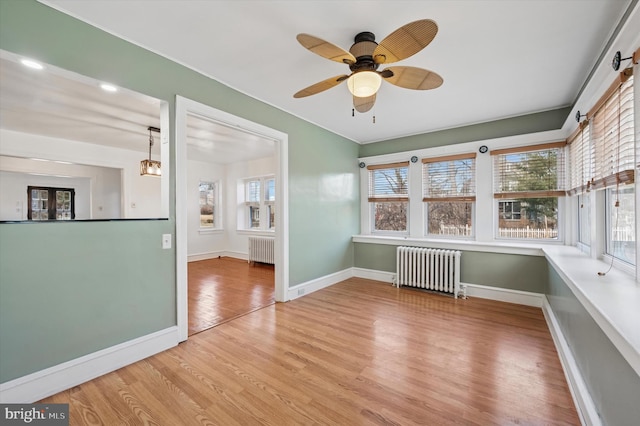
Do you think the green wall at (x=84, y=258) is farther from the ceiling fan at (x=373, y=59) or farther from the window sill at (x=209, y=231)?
the window sill at (x=209, y=231)

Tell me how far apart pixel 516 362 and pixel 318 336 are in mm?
1711

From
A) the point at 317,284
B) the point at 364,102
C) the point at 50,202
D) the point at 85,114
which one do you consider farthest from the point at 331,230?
the point at 50,202

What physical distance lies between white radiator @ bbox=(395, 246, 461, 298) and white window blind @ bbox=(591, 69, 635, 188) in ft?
6.40

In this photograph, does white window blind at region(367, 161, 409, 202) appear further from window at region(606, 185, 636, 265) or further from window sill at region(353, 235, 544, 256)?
window at region(606, 185, 636, 265)

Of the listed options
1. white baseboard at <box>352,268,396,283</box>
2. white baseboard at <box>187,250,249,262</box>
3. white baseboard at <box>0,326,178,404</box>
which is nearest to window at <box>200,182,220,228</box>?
white baseboard at <box>187,250,249,262</box>

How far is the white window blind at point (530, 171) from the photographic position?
3525 mm

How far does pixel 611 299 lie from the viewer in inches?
56.3

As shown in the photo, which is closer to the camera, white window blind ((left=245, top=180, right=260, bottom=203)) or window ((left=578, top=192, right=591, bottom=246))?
window ((left=578, top=192, right=591, bottom=246))

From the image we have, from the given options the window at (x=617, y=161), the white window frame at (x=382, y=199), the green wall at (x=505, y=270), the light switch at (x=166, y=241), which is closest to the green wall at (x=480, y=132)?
the white window frame at (x=382, y=199)

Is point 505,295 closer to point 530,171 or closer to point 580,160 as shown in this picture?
point 530,171

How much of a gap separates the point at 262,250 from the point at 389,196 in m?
3.15

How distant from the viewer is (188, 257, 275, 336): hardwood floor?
3205 mm

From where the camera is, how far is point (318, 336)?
2.68 meters

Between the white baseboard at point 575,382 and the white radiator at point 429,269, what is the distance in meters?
1.30
